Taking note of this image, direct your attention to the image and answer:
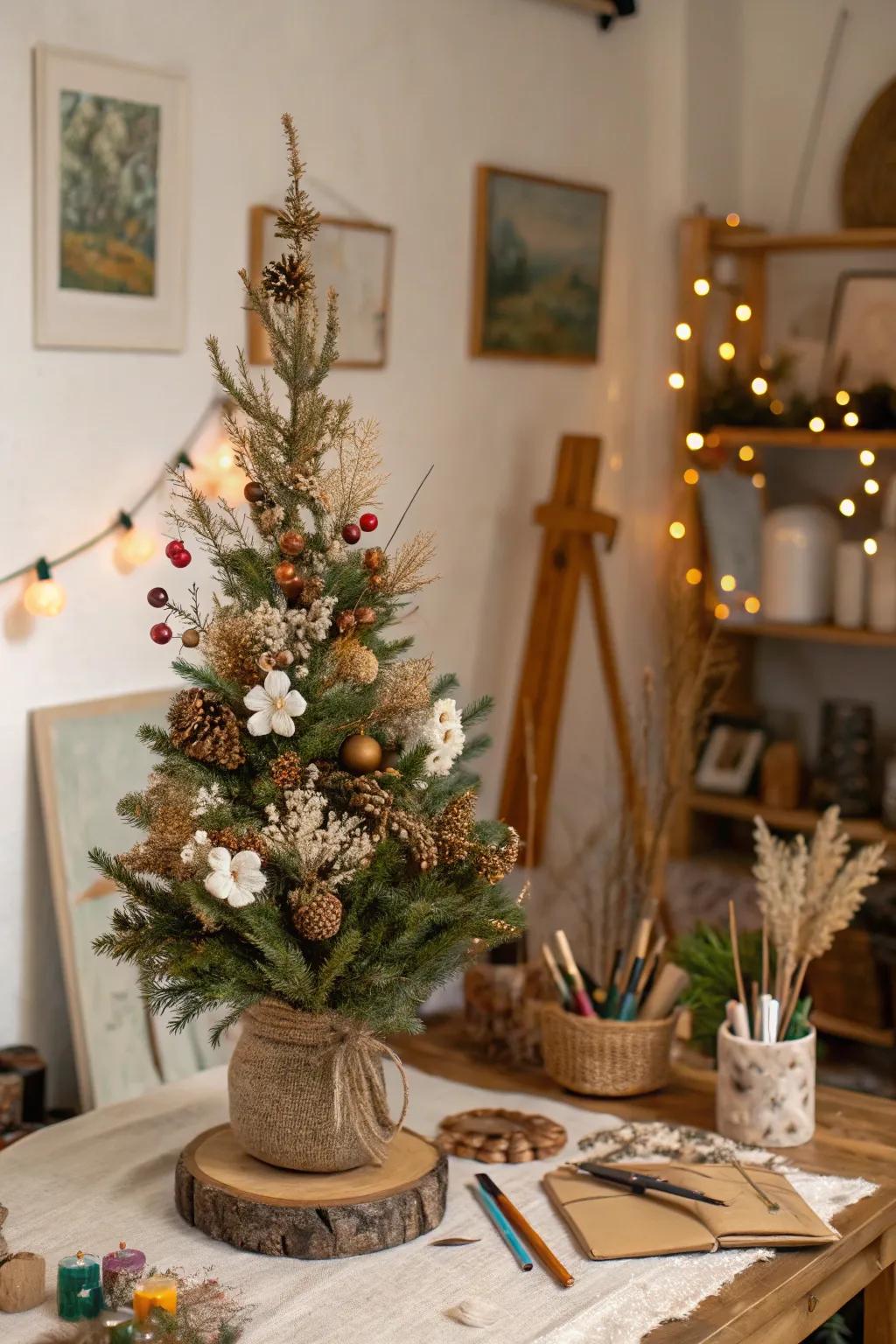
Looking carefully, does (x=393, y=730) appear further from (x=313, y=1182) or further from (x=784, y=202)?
(x=784, y=202)

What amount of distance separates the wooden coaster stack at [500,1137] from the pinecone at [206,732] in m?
0.53

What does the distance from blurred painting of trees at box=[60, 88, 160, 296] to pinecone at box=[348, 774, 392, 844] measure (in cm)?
107

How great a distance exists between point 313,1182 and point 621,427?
2216 mm

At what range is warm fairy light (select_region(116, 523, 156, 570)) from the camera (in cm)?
245

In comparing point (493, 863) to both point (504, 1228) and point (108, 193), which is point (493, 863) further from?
point (108, 193)

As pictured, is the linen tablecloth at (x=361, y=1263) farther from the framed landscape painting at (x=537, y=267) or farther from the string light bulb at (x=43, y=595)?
the framed landscape painting at (x=537, y=267)

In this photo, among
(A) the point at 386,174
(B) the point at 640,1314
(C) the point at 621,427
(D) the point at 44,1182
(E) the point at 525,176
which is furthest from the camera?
(C) the point at 621,427

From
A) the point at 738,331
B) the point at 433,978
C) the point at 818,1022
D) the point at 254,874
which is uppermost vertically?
the point at 738,331

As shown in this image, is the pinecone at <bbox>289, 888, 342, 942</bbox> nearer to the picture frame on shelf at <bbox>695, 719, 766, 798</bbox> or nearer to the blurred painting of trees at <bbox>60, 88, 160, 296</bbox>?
the blurred painting of trees at <bbox>60, 88, 160, 296</bbox>

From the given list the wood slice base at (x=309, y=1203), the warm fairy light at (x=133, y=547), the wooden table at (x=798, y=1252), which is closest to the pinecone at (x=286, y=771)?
the wood slice base at (x=309, y=1203)

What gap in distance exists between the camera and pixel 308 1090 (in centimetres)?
167

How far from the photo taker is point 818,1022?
10.8 feet

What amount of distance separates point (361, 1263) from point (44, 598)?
1086 mm

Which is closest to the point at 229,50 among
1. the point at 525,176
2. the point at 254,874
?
the point at 525,176
